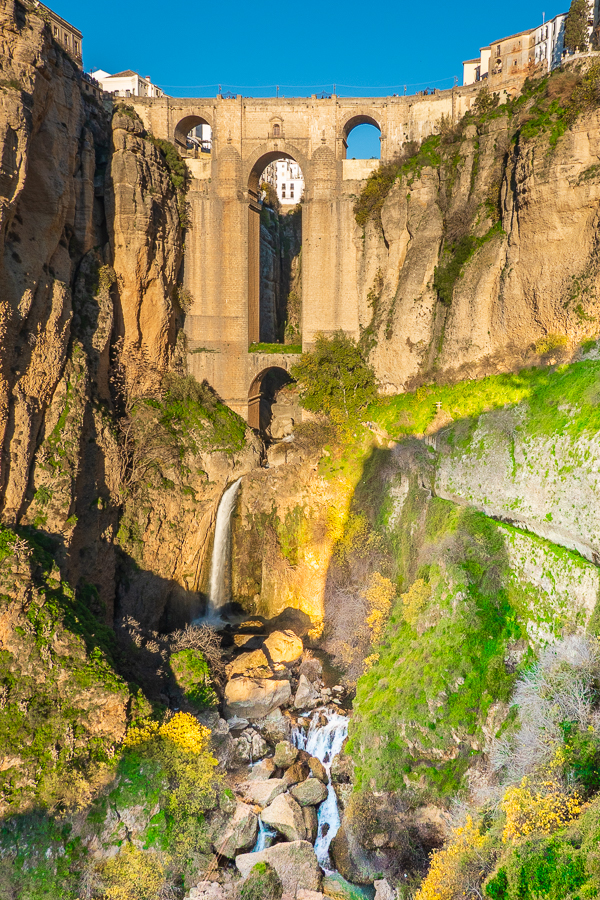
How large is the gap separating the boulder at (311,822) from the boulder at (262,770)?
5.69 ft

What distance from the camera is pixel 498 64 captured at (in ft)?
99.1

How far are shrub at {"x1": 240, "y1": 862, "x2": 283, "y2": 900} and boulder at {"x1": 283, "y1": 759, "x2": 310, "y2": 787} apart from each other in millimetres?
3037

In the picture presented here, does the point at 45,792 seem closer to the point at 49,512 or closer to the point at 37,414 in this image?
the point at 49,512

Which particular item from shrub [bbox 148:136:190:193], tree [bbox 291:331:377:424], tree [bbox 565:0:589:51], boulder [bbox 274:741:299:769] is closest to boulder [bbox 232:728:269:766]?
boulder [bbox 274:741:299:769]

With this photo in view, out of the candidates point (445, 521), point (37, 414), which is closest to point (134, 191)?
point (37, 414)

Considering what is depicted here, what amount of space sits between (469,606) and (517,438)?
18.7 ft

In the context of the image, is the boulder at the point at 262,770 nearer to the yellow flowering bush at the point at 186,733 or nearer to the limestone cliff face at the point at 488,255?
the yellow flowering bush at the point at 186,733

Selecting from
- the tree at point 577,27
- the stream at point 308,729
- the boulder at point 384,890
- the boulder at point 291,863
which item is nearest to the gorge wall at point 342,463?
the boulder at point 384,890

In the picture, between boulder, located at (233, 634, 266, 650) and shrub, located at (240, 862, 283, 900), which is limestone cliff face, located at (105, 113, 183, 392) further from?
shrub, located at (240, 862, 283, 900)

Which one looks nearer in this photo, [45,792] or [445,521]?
[45,792]

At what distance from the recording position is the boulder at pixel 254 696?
2242 centimetres

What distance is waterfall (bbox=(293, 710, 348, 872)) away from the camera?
1842 cm

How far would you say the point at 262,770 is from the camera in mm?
19891

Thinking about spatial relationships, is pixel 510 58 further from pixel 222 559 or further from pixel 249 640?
pixel 249 640
